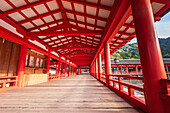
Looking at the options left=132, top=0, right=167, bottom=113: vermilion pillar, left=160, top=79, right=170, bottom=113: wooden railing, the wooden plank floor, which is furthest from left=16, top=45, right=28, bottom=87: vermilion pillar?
left=160, top=79, right=170, bottom=113: wooden railing

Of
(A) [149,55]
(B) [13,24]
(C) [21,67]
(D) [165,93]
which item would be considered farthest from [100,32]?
(C) [21,67]

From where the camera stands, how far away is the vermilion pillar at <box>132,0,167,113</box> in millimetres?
1416

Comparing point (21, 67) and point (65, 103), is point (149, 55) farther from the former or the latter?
point (21, 67)

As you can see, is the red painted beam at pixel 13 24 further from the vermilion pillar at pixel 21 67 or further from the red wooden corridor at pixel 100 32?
the vermilion pillar at pixel 21 67

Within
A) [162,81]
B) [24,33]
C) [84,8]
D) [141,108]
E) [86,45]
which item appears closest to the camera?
[162,81]

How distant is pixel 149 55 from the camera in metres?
1.50

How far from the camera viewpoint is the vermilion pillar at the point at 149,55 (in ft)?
4.65

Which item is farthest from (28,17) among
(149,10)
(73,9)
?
(149,10)

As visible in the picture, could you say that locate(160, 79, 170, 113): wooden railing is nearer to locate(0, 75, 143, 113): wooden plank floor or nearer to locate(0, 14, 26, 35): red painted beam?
locate(0, 75, 143, 113): wooden plank floor

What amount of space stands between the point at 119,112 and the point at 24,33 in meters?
6.17

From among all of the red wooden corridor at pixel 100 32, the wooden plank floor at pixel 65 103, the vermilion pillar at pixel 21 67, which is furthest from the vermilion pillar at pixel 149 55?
the vermilion pillar at pixel 21 67

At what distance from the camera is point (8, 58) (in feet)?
14.2

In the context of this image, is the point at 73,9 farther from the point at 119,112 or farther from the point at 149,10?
the point at 119,112

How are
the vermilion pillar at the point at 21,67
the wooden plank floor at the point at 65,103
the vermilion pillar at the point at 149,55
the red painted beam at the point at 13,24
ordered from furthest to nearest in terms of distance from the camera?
the vermilion pillar at the point at 21,67 < the red painted beam at the point at 13,24 < the wooden plank floor at the point at 65,103 < the vermilion pillar at the point at 149,55
